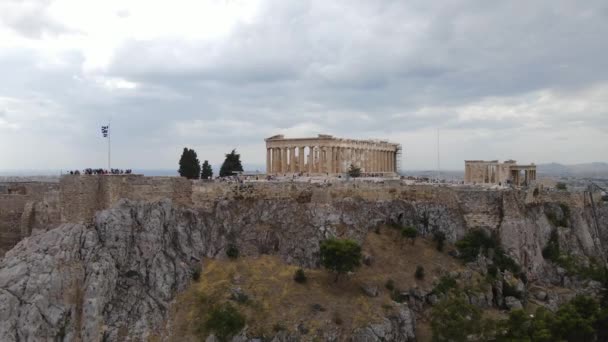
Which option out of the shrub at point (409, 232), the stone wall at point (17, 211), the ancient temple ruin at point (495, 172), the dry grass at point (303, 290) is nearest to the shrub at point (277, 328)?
the dry grass at point (303, 290)

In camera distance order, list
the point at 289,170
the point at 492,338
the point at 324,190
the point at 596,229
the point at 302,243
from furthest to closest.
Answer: the point at 289,170 < the point at 596,229 < the point at 324,190 < the point at 302,243 < the point at 492,338

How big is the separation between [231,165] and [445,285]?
31.0 meters

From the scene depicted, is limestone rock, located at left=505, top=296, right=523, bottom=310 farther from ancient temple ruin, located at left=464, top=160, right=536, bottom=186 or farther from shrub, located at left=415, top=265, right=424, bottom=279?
ancient temple ruin, located at left=464, top=160, right=536, bottom=186

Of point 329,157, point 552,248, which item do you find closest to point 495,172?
point 552,248

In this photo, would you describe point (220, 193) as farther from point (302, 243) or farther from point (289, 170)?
point (289, 170)

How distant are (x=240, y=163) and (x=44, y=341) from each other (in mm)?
35175

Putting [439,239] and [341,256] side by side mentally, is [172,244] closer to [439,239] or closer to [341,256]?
Answer: [341,256]

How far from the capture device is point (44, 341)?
34.5 meters

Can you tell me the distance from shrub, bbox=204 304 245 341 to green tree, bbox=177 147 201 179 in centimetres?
2290

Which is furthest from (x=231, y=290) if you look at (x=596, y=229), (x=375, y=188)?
(x=596, y=229)

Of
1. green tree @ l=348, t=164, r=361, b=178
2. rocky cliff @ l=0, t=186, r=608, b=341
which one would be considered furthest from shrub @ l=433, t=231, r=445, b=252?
green tree @ l=348, t=164, r=361, b=178

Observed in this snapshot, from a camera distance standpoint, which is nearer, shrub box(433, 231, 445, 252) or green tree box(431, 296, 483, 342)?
green tree box(431, 296, 483, 342)

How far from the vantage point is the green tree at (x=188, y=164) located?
5731 cm

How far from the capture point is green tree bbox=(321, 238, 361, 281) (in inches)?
1580
